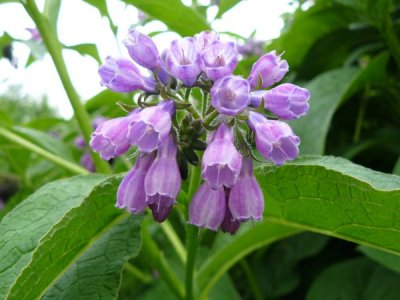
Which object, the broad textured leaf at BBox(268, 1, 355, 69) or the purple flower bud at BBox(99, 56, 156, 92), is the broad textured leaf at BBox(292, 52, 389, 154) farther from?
the purple flower bud at BBox(99, 56, 156, 92)

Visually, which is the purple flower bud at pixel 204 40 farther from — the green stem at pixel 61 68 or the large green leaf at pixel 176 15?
the green stem at pixel 61 68

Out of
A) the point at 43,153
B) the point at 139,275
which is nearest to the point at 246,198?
the point at 43,153

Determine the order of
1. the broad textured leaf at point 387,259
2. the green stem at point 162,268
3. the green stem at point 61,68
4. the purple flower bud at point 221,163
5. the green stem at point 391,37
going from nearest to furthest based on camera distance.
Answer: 1. the purple flower bud at point 221,163
2. the broad textured leaf at point 387,259
3. the green stem at point 162,268
4. the green stem at point 61,68
5. the green stem at point 391,37

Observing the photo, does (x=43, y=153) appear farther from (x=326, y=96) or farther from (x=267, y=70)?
(x=267, y=70)

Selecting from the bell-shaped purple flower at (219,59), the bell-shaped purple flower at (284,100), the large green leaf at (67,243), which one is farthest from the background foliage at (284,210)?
the bell-shaped purple flower at (219,59)

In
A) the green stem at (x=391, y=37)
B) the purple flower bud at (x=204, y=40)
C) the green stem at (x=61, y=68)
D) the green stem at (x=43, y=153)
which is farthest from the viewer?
the green stem at (x=391, y=37)

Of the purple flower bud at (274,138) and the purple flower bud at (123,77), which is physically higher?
the purple flower bud at (123,77)
